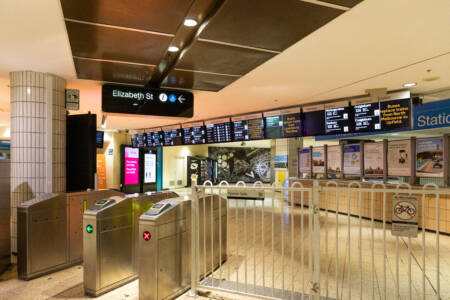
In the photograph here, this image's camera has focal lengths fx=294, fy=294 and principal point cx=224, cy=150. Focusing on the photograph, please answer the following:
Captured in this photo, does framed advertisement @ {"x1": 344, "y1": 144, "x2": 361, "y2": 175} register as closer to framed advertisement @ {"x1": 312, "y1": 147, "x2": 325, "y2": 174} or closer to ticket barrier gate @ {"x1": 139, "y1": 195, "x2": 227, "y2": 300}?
framed advertisement @ {"x1": 312, "y1": 147, "x2": 325, "y2": 174}

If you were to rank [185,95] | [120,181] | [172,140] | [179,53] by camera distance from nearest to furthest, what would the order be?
[179,53]
[185,95]
[172,140]
[120,181]

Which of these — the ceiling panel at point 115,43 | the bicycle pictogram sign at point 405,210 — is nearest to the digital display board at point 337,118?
the bicycle pictogram sign at point 405,210

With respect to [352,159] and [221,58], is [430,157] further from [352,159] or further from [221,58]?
[221,58]

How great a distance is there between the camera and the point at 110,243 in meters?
3.43

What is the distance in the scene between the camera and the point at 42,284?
11.6ft

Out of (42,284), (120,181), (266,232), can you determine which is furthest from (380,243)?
(120,181)

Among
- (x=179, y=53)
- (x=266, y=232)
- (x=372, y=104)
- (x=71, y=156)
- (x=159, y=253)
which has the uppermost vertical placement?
(x=179, y=53)

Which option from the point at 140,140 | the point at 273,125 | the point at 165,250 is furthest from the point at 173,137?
the point at 165,250

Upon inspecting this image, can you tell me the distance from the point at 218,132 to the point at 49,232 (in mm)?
4632

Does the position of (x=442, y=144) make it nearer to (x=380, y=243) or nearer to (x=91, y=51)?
(x=380, y=243)

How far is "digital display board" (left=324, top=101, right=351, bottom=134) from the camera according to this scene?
552 centimetres

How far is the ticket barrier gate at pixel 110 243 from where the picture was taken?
128 inches

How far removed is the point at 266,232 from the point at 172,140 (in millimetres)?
4489

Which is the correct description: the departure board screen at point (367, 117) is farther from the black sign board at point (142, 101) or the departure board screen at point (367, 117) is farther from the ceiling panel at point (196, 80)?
the black sign board at point (142, 101)
